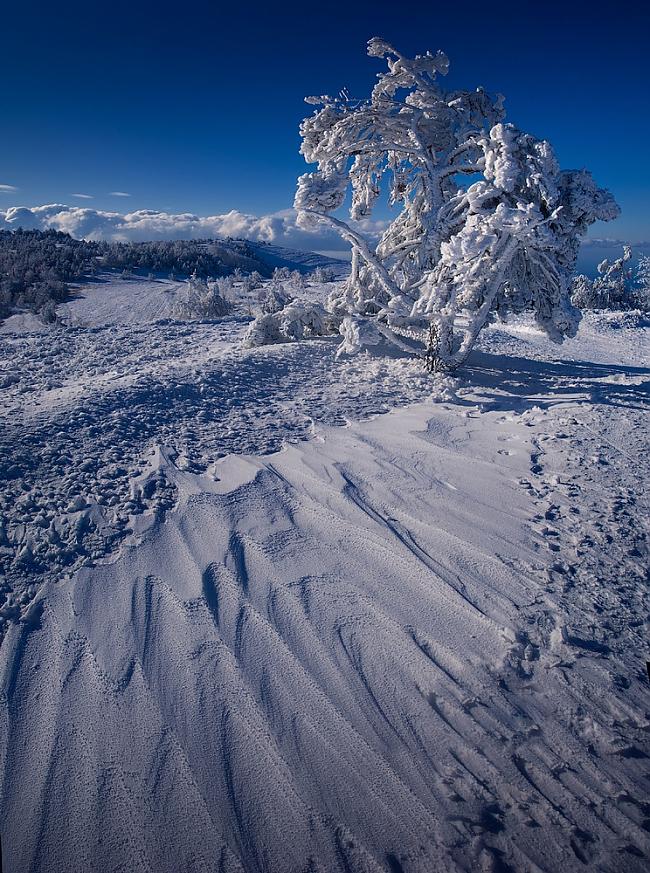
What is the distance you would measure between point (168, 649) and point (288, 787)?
0.97 metres

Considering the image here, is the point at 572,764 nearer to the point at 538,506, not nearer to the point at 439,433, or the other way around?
the point at 538,506

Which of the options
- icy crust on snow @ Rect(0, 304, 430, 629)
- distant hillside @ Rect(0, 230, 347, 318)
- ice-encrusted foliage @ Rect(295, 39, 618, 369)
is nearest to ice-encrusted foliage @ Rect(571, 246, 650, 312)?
ice-encrusted foliage @ Rect(295, 39, 618, 369)

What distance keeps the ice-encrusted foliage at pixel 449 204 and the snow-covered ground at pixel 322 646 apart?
2.87m

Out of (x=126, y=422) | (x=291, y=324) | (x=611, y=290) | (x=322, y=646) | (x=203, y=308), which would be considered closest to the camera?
(x=322, y=646)

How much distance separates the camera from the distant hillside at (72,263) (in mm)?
20828

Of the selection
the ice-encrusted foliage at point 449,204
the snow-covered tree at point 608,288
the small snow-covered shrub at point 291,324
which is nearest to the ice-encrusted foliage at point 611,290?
the snow-covered tree at point 608,288

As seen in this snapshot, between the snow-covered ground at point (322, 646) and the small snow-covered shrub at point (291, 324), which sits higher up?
the small snow-covered shrub at point (291, 324)

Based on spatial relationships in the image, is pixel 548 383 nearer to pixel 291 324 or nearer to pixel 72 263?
pixel 291 324

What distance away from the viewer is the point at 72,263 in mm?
32312

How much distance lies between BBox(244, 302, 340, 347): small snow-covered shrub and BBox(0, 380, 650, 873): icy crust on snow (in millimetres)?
5966

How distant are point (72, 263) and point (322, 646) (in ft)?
125

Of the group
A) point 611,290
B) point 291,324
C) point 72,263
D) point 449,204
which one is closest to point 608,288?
point 611,290

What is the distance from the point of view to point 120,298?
21609 mm

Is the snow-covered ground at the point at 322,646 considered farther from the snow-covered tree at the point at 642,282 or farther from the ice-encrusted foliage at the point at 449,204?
the snow-covered tree at the point at 642,282
